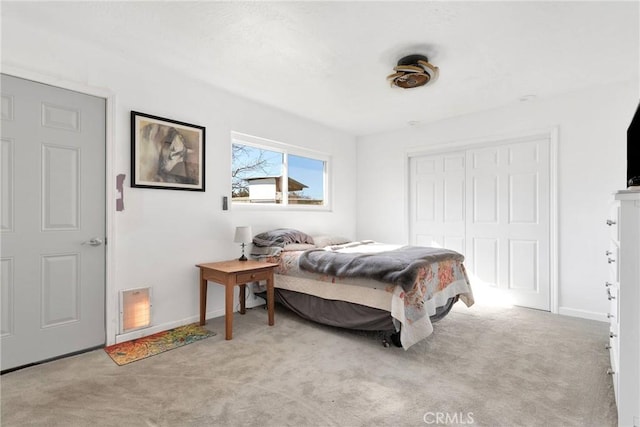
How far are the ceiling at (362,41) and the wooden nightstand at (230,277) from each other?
1.77 meters

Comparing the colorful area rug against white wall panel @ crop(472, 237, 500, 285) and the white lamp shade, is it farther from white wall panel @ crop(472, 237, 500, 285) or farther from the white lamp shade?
white wall panel @ crop(472, 237, 500, 285)

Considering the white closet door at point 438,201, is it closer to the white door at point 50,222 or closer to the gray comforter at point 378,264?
the gray comforter at point 378,264

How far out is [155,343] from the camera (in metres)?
2.64

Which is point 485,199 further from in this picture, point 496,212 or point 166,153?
point 166,153

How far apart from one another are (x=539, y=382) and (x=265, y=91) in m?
3.33

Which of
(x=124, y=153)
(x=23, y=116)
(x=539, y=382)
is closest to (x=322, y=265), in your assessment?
(x=539, y=382)

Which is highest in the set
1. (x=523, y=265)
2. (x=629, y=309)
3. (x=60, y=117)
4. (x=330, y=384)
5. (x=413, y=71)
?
(x=413, y=71)

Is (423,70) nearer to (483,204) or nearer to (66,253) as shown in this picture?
(483,204)

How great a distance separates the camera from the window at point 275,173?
12.1ft

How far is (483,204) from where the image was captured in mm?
4098

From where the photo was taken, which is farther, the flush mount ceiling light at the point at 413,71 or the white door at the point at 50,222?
the flush mount ceiling light at the point at 413,71

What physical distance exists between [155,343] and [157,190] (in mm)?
1288

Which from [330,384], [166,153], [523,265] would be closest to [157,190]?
[166,153]

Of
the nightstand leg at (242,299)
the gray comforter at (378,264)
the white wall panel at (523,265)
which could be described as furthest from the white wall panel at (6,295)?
the white wall panel at (523,265)
